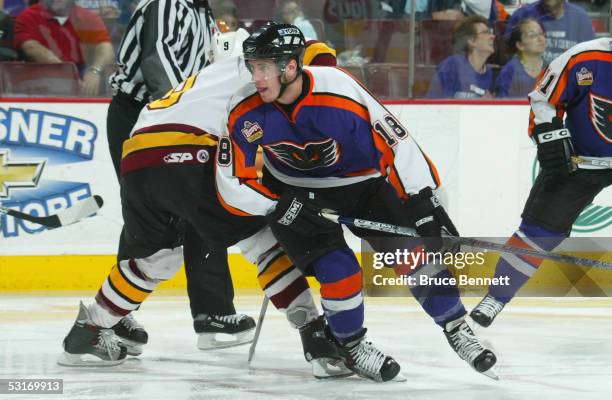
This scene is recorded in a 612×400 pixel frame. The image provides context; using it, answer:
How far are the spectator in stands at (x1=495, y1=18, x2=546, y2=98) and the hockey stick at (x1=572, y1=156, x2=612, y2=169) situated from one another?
136 centimetres

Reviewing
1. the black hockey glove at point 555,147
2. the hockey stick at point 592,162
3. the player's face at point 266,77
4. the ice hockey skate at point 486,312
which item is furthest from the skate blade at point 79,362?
the hockey stick at point 592,162

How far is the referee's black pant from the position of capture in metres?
3.63

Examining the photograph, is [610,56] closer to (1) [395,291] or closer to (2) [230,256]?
(1) [395,291]

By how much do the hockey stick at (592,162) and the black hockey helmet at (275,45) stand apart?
1259mm

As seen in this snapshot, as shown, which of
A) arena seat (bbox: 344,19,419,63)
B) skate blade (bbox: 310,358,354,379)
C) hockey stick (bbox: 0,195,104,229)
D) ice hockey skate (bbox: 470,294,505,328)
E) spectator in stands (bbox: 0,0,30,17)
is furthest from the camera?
arena seat (bbox: 344,19,419,63)

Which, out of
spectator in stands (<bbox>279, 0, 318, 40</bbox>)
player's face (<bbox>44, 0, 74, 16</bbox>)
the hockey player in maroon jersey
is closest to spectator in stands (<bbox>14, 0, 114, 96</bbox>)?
player's face (<bbox>44, 0, 74, 16</bbox>)

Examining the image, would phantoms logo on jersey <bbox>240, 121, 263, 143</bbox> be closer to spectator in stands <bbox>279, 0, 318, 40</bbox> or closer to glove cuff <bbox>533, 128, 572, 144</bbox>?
glove cuff <bbox>533, 128, 572, 144</bbox>

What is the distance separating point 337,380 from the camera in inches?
120

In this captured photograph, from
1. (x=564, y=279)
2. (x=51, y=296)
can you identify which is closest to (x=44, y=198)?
(x=51, y=296)

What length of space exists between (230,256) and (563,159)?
1.79 meters

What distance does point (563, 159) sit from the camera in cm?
367

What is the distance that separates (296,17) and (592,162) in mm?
1824

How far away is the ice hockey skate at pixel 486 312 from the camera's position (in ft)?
12.0

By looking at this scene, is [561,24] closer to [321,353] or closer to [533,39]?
[533,39]
